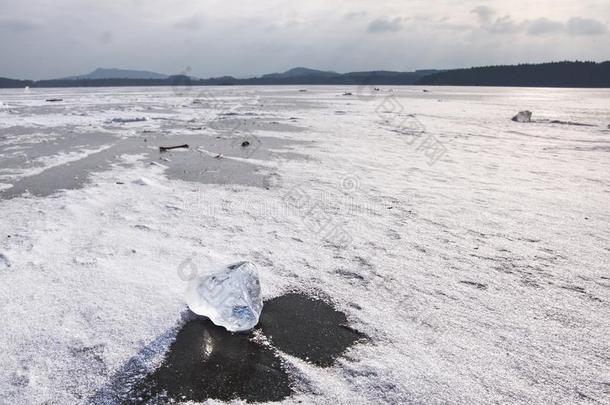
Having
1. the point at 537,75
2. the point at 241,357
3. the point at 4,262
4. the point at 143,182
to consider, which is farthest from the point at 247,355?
the point at 537,75

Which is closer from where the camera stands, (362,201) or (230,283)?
(230,283)

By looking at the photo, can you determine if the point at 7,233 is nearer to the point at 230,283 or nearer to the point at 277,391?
the point at 230,283

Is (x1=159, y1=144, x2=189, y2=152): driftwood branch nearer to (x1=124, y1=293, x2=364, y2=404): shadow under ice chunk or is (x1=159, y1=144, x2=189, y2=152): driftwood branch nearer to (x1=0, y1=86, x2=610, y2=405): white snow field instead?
(x1=0, y1=86, x2=610, y2=405): white snow field

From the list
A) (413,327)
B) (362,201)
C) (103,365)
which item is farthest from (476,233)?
(103,365)

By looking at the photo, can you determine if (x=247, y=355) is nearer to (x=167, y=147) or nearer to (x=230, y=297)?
(x=230, y=297)

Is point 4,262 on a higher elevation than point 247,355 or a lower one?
higher

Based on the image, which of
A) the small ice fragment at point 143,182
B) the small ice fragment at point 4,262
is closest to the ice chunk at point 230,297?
the small ice fragment at point 4,262

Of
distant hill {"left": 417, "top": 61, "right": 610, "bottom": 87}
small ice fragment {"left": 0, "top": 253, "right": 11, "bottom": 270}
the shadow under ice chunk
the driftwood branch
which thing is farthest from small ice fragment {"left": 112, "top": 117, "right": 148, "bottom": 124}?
distant hill {"left": 417, "top": 61, "right": 610, "bottom": 87}

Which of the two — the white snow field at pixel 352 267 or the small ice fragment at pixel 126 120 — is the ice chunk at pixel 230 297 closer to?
the white snow field at pixel 352 267
